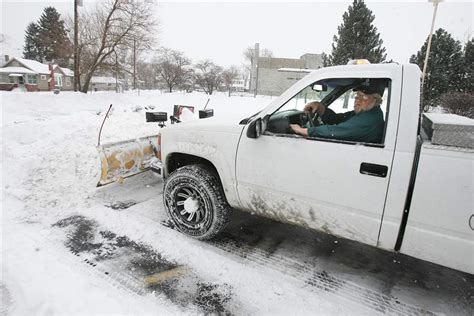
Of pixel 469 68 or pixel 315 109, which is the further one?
pixel 469 68

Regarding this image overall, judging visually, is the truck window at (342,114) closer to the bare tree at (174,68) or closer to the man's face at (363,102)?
the man's face at (363,102)

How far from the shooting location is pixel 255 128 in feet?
9.07

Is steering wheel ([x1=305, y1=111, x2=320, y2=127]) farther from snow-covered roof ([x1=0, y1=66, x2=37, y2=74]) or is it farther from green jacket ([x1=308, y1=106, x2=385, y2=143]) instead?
snow-covered roof ([x1=0, y1=66, x2=37, y2=74])

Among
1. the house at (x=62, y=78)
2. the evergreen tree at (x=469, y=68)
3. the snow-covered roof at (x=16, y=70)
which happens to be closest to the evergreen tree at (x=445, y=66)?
the evergreen tree at (x=469, y=68)

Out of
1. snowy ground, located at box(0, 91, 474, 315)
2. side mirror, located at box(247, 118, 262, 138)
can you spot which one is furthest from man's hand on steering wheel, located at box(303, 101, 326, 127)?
snowy ground, located at box(0, 91, 474, 315)

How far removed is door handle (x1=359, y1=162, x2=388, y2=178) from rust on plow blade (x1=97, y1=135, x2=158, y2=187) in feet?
11.6

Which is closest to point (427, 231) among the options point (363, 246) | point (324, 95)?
point (363, 246)

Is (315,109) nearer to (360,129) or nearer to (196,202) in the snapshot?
(360,129)

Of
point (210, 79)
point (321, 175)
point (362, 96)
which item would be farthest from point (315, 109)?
point (210, 79)

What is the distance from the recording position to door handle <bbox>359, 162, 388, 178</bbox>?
2264 mm

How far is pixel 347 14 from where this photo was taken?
77.8ft

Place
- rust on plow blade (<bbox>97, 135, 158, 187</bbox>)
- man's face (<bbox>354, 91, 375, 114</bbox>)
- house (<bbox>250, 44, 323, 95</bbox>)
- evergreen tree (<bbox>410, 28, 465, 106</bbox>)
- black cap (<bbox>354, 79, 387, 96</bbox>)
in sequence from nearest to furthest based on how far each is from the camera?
black cap (<bbox>354, 79, 387, 96</bbox>) < man's face (<bbox>354, 91, 375, 114</bbox>) < rust on plow blade (<bbox>97, 135, 158, 187</bbox>) < evergreen tree (<bbox>410, 28, 465, 106</bbox>) < house (<bbox>250, 44, 323, 95</bbox>)

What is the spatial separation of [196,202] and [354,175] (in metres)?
1.85

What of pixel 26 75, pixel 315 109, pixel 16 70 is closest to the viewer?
pixel 315 109
